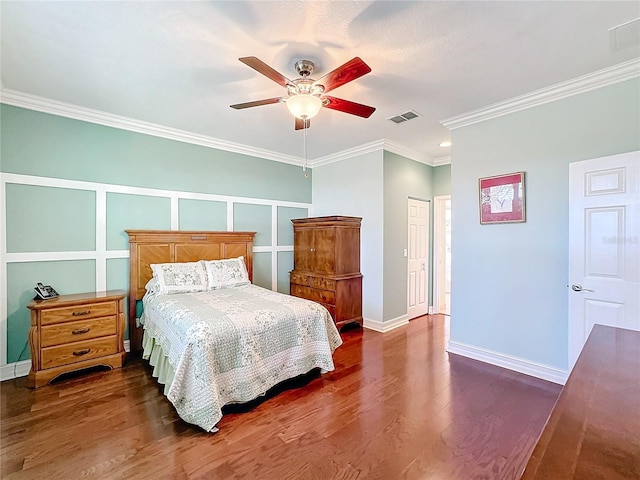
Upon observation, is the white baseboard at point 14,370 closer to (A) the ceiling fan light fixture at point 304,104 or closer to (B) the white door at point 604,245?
(A) the ceiling fan light fixture at point 304,104

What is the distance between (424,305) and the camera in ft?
17.5

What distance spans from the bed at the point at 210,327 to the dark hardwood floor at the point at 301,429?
0.65 feet

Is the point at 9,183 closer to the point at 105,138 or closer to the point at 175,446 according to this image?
the point at 105,138

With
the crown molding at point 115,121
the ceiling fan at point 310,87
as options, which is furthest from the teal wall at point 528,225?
the crown molding at point 115,121

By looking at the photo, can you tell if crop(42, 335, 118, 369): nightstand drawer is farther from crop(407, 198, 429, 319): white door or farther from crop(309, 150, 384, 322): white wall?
crop(407, 198, 429, 319): white door

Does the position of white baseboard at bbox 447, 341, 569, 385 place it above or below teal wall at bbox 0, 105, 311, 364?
below

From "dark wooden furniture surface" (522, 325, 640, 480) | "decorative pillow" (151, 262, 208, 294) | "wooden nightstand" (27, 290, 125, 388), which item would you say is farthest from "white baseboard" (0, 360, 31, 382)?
"dark wooden furniture surface" (522, 325, 640, 480)

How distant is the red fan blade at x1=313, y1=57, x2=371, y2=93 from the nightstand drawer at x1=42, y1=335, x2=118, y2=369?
3176 mm

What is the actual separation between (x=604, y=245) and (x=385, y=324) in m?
2.67

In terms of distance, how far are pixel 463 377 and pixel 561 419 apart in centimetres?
251

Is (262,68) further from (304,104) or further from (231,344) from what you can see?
(231,344)

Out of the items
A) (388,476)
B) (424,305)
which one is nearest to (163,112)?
(388,476)

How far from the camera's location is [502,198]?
3.20m

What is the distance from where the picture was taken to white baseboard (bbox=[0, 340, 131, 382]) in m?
2.91
